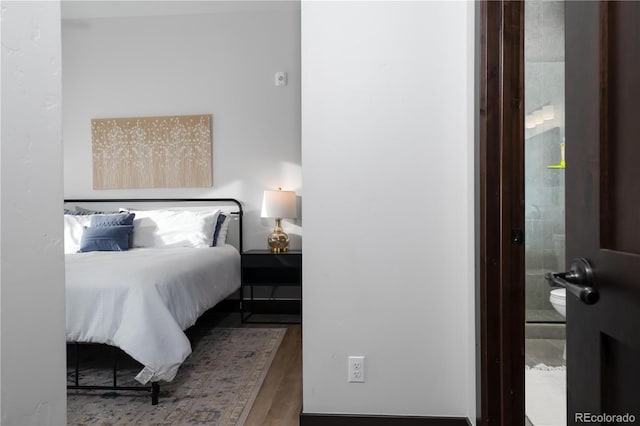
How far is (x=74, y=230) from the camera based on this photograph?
390 cm

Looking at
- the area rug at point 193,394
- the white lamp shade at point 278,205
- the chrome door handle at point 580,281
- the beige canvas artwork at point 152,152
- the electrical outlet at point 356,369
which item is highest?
the beige canvas artwork at point 152,152

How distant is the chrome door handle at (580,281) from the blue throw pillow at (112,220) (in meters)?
3.68

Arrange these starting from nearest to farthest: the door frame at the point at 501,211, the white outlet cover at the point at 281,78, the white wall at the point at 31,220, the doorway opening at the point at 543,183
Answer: the white wall at the point at 31,220 → the door frame at the point at 501,211 → the doorway opening at the point at 543,183 → the white outlet cover at the point at 281,78

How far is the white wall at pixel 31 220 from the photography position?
885 millimetres

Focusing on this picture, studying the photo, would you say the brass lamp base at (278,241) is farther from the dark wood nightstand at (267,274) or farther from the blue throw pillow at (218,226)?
the blue throw pillow at (218,226)

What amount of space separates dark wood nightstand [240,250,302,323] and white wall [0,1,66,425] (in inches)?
111

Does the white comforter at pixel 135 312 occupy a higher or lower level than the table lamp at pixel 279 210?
lower

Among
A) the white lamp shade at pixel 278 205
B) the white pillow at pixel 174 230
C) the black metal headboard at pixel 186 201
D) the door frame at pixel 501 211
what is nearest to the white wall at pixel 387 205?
the door frame at pixel 501 211

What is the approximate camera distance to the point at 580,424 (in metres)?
0.85

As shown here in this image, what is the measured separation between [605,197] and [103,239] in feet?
12.1

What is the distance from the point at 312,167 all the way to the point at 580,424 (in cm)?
135

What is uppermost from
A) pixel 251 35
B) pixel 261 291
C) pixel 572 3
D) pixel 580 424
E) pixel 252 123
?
pixel 251 35

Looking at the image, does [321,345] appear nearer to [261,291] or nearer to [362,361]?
[362,361]

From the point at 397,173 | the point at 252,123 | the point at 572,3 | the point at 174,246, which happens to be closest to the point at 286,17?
the point at 252,123
